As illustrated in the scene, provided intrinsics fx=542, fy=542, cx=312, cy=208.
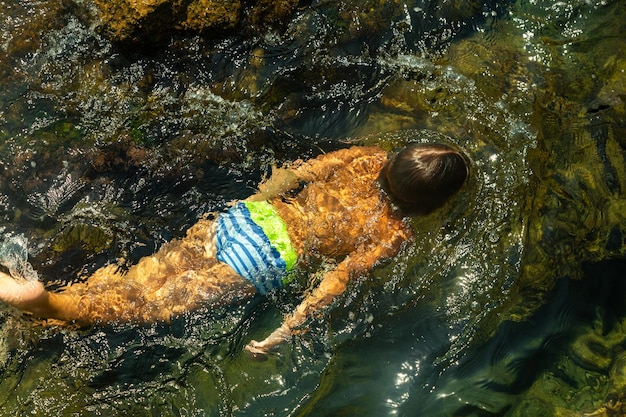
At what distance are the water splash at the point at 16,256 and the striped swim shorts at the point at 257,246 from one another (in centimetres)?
139

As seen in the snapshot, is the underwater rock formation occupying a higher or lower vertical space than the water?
higher

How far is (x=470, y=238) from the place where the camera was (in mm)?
4117

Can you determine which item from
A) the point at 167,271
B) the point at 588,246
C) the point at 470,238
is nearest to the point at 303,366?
the point at 167,271

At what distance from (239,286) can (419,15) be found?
9.65ft

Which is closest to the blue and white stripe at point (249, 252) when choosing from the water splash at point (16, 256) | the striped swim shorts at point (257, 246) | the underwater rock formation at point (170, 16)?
the striped swim shorts at point (257, 246)

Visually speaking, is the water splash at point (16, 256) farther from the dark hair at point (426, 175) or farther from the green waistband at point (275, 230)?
the dark hair at point (426, 175)

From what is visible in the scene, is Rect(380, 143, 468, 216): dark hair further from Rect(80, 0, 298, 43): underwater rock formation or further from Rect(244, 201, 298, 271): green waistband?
Rect(80, 0, 298, 43): underwater rock formation

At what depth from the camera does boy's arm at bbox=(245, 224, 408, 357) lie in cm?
378

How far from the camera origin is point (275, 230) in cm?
359

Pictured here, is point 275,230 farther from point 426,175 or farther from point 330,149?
point 330,149

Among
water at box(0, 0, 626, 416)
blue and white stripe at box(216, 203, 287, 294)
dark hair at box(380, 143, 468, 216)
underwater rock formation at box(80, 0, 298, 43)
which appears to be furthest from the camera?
underwater rock formation at box(80, 0, 298, 43)

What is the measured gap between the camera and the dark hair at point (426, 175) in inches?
126

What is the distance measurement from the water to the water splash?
64 millimetres

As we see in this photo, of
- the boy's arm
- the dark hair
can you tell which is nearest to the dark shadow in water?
the boy's arm
